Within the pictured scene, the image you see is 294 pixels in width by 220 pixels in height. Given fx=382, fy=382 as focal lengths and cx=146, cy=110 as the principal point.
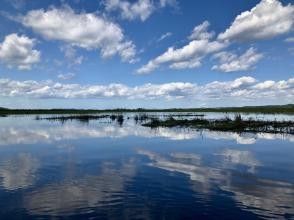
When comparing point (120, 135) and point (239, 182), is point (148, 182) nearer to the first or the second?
point (239, 182)

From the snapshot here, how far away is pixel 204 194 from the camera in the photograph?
1416 cm

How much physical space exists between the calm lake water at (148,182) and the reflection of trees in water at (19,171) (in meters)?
0.04

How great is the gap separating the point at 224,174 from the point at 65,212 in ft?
28.8

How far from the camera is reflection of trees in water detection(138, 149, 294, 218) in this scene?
12778 millimetres

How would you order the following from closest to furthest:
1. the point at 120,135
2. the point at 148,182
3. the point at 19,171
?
the point at 148,182 < the point at 19,171 < the point at 120,135

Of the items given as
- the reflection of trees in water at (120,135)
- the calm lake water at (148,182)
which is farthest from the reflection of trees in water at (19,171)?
the reflection of trees in water at (120,135)

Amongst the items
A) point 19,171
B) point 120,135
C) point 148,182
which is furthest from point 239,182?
point 120,135

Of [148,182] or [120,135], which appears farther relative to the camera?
[120,135]

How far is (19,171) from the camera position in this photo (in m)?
18.7

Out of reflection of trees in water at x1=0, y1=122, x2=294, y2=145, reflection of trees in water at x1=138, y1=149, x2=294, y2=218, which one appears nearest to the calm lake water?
reflection of trees in water at x1=138, y1=149, x2=294, y2=218

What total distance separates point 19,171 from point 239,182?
10.5 meters

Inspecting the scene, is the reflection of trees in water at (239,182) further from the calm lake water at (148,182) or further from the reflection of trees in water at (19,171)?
the reflection of trees in water at (19,171)

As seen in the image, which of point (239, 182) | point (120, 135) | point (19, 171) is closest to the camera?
point (239, 182)

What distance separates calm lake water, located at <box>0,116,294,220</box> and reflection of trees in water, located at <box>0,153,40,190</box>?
40 mm
